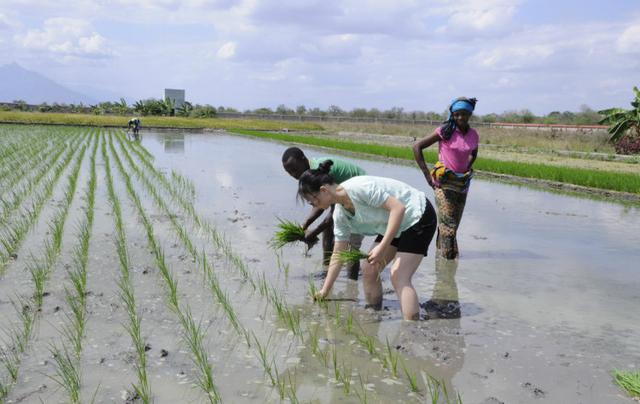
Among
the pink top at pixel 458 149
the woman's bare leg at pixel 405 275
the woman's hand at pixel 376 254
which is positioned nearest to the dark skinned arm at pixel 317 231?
the woman's bare leg at pixel 405 275

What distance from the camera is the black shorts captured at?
10.9 feet

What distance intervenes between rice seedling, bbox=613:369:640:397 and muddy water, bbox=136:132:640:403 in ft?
0.13

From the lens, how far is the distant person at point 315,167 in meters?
3.80

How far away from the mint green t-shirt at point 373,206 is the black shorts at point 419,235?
0.10 ft

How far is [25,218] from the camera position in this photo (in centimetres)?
609

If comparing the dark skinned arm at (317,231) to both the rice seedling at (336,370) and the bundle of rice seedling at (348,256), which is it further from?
the rice seedling at (336,370)

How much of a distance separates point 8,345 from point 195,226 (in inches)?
135

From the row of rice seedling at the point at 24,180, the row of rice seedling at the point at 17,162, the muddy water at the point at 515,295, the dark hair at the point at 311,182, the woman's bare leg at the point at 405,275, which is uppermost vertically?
the dark hair at the point at 311,182

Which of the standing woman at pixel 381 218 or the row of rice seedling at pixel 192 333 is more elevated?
the standing woman at pixel 381 218

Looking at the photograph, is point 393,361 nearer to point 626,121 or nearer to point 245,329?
point 245,329

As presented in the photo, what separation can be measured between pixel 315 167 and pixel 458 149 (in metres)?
1.72

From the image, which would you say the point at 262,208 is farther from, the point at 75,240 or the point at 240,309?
the point at 240,309

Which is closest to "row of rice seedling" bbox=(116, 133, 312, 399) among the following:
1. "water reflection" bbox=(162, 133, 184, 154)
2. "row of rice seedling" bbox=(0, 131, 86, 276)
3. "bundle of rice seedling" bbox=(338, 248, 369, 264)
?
"bundle of rice seedling" bbox=(338, 248, 369, 264)

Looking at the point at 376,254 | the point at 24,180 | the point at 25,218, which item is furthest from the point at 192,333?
the point at 24,180
